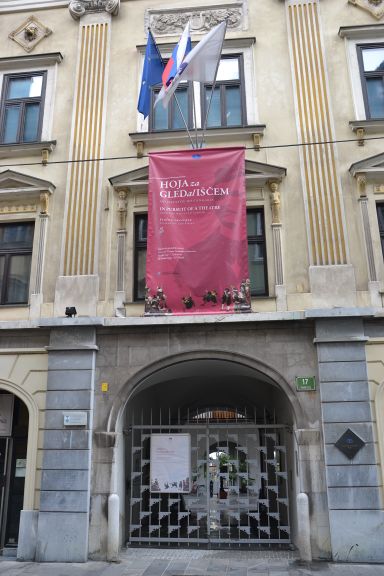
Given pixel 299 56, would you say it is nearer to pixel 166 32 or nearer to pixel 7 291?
pixel 166 32

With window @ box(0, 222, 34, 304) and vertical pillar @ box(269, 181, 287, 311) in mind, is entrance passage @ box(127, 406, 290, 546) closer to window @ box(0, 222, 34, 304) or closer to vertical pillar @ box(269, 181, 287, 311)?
vertical pillar @ box(269, 181, 287, 311)

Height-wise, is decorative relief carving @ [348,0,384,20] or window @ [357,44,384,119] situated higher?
decorative relief carving @ [348,0,384,20]

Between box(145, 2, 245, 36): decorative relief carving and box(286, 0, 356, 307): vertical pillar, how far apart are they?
3.97 feet

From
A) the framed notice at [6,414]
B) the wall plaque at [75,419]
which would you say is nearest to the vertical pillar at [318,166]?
the wall plaque at [75,419]

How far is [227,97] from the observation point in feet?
38.0

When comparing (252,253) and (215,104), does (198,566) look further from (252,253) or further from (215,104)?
(215,104)

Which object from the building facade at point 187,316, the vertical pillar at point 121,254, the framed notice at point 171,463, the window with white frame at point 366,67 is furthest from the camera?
the window with white frame at point 366,67

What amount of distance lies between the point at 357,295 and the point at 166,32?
24.4ft

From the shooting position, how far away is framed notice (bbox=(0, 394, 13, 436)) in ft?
34.4

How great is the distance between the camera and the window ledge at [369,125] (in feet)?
34.3

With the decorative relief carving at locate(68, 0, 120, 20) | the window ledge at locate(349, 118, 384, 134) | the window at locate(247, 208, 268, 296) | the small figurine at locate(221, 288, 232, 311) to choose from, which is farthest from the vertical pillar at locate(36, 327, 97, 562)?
the decorative relief carving at locate(68, 0, 120, 20)

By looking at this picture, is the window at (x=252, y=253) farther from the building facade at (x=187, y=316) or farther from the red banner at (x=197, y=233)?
the red banner at (x=197, y=233)

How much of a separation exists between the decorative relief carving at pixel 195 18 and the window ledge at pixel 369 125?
145 inches

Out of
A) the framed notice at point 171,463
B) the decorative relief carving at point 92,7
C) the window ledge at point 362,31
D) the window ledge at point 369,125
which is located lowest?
the framed notice at point 171,463
